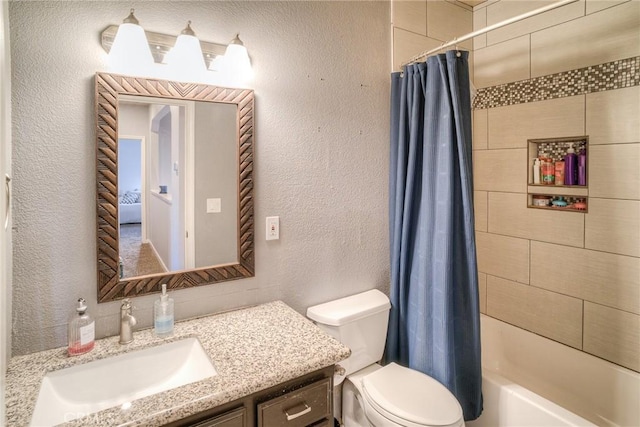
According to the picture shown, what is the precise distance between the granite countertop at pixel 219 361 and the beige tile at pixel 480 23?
87.9 inches

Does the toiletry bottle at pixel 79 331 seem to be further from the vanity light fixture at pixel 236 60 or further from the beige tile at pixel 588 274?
the beige tile at pixel 588 274

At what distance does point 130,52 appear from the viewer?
131cm

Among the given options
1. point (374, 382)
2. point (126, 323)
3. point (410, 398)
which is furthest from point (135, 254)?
point (410, 398)

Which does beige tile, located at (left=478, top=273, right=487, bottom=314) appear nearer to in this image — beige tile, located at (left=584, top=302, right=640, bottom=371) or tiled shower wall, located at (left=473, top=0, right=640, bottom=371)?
tiled shower wall, located at (left=473, top=0, right=640, bottom=371)

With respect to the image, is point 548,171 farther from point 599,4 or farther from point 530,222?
point 599,4

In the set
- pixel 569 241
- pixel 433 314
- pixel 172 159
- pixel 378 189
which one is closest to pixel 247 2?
pixel 172 159

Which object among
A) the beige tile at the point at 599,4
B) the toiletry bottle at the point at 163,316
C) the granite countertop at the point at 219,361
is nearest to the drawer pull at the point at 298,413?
the granite countertop at the point at 219,361

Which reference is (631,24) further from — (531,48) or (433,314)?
(433,314)

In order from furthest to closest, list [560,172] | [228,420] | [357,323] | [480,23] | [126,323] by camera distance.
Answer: [480,23]
[560,172]
[357,323]
[126,323]
[228,420]

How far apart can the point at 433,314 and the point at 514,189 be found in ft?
3.58

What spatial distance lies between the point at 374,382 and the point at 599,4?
87.7 inches

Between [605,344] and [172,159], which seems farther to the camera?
[605,344]

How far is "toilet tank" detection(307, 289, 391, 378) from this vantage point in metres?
1.69

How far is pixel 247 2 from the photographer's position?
1564 millimetres
